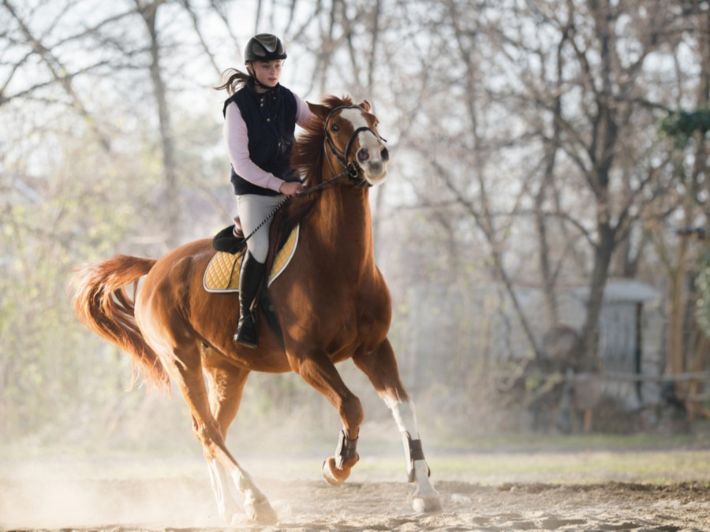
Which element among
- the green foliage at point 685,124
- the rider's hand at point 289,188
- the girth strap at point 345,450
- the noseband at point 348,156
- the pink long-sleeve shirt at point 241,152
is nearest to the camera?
the noseband at point 348,156

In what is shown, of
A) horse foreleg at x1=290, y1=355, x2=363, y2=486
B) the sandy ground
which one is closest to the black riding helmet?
horse foreleg at x1=290, y1=355, x2=363, y2=486

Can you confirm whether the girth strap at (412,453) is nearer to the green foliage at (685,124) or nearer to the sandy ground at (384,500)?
the sandy ground at (384,500)

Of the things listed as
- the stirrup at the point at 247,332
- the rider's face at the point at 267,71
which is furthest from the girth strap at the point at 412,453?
the rider's face at the point at 267,71

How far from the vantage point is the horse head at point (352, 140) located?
522 cm

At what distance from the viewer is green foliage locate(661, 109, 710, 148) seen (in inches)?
584

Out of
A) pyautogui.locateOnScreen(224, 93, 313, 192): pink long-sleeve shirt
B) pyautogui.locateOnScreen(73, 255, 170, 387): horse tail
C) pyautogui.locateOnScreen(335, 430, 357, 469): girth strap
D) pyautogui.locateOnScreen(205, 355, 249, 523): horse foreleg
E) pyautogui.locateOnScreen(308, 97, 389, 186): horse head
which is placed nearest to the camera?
Result: pyautogui.locateOnScreen(308, 97, 389, 186): horse head

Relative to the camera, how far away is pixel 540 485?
7.94 m

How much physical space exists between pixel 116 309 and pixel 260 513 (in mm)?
2613

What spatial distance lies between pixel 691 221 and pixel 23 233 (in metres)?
10.7

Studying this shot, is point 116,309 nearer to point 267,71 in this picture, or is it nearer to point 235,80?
point 235,80

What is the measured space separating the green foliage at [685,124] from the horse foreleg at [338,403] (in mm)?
10882

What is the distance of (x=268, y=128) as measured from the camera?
19.5ft

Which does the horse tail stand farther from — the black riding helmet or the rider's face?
the black riding helmet

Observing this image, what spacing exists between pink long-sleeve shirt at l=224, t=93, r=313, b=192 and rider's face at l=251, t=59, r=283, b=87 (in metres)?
0.23
